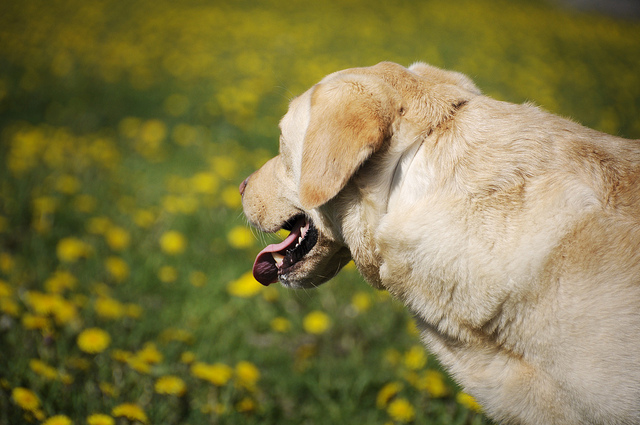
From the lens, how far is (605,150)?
5.65ft

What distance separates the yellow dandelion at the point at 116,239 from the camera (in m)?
3.38

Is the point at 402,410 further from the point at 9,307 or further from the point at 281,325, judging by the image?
the point at 9,307

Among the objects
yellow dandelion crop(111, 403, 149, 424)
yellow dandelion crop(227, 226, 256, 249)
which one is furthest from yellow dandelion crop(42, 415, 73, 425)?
yellow dandelion crop(227, 226, 256, 249)

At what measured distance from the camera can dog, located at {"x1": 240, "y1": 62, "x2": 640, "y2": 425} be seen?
157 centimetres

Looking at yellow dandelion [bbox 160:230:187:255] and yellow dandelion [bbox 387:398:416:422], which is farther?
yellow dandelion [bbox 160:230:187:255]

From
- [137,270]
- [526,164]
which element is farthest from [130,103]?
[526,164]

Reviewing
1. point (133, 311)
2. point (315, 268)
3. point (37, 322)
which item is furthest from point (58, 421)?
point (315, 268)

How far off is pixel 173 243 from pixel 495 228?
7.93 ft

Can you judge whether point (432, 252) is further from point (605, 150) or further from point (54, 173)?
point (54, 173)

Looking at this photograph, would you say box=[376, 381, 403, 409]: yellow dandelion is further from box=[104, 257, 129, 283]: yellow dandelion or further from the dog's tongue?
box=[104, 257, 129, 283]: yellow dandelion

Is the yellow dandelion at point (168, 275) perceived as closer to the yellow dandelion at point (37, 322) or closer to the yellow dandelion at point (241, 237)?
the yellow dandelion at point (241, 237)

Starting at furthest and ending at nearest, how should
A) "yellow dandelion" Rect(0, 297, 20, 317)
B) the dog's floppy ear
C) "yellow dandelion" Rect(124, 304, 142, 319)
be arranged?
"yellow dandelion" Rect(124, 304, 142, 319) < "yellow dandelion" Rect(0, 297, 20, 317) < the dog's floppy ear

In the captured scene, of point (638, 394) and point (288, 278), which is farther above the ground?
point (638, 394)

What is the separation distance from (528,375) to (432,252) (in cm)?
53
